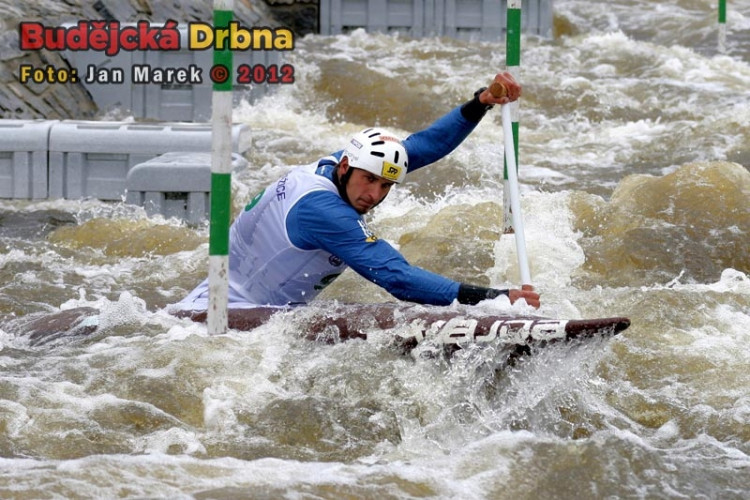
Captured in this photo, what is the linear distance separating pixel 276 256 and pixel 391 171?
651 millimetres

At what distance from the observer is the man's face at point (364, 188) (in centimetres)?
497

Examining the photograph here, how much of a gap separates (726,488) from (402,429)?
1.20 m

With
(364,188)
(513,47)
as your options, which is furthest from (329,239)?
(513,47)

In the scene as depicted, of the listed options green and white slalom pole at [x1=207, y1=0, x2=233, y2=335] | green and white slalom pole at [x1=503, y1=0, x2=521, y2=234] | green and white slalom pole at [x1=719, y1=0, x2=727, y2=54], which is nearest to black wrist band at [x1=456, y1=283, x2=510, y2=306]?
green and white slalom pole at [x1=207, y1=0, x2=233, y2=335]

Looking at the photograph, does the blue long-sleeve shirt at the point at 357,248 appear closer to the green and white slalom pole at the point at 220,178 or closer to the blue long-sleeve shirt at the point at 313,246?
the blue long-sleeve shirt at the point at 313,246

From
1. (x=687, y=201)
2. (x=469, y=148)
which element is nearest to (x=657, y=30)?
(x=469, y=148)

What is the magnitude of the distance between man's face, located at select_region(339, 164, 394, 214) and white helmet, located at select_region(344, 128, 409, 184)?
0.11 ft

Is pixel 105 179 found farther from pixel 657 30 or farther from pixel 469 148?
pixel 657 30

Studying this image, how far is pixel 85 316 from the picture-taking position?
5.65 meters

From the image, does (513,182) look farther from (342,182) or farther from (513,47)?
(513,47)

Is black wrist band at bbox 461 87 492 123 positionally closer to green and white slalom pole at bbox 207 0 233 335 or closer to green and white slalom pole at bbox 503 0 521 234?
green and white slalom pole at bbox 503 0 521 234

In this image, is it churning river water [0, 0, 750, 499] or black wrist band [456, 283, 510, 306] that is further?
black wrist band [456, 283, 510, 306]

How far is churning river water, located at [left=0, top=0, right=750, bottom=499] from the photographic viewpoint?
13.9 ft

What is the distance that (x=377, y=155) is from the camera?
492 cm
